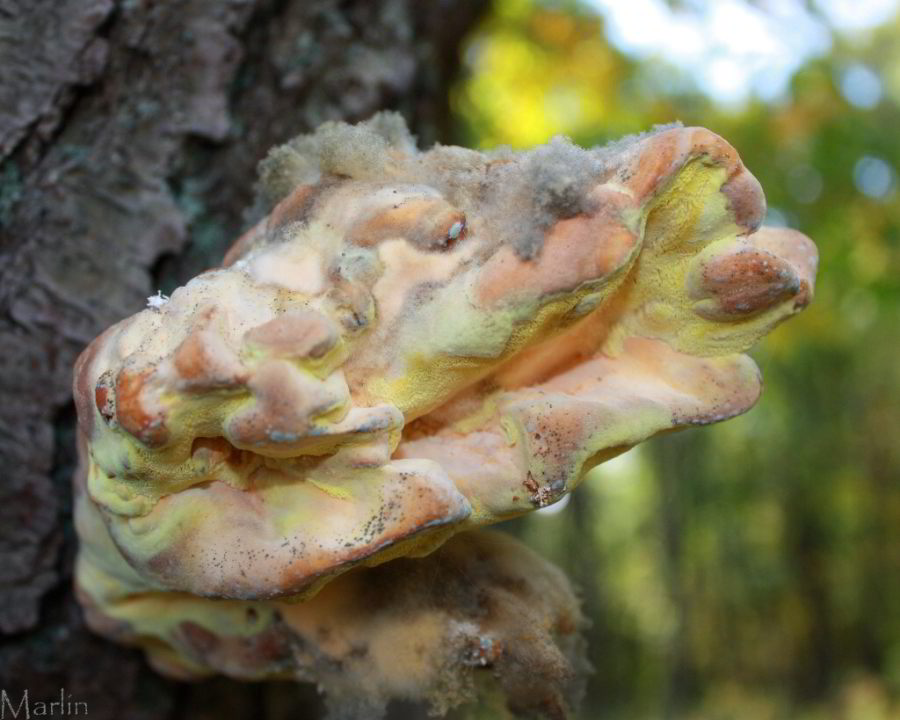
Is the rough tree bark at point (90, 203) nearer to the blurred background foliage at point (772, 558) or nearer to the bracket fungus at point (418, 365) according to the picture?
the bracket fungus at point (418, 365)

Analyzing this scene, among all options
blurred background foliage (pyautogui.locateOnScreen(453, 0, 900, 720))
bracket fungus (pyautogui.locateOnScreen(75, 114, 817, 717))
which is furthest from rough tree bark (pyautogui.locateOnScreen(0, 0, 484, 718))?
blurred background foliage (pyautogui.locateOnScreen(453, 0, 900, 720))

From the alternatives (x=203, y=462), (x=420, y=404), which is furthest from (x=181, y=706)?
(x=420, y=404)

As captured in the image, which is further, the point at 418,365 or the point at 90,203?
the point at 90,203

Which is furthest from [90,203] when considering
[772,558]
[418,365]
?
[772,558]

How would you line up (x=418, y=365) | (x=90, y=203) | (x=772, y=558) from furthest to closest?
(x=772, y=558), (x=90, y=203), (x=418, y=365)

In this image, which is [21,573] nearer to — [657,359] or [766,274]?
[657,359]

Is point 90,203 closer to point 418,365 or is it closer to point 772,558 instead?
point 418,365
